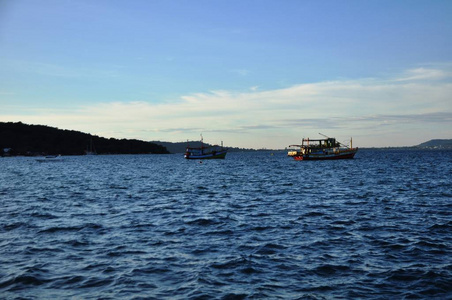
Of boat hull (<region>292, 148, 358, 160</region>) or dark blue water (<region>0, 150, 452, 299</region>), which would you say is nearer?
dark blue water (<region>0, 150, 452, 299</region>)

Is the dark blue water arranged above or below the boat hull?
below

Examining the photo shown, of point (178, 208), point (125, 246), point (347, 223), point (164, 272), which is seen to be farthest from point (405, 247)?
point (178, 208)

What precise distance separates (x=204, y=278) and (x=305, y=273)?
121 inches

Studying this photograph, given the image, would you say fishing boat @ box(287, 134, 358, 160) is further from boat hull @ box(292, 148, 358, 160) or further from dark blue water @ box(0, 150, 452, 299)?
dark blue water @ box(0, 150, 452, 299)

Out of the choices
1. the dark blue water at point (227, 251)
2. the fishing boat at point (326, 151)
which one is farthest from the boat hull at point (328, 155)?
the dark blue water at point (227, 251)

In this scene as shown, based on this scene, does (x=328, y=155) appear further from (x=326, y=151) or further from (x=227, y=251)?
(x=227, y=251)

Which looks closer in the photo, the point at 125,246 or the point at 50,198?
the point at 125,246

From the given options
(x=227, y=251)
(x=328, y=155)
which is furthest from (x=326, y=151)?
(x=227, y=251)

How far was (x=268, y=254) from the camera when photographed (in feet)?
43.4

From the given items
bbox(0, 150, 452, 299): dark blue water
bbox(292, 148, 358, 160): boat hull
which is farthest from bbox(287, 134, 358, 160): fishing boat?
bbox(0, 150, 452, 299): dark blue water

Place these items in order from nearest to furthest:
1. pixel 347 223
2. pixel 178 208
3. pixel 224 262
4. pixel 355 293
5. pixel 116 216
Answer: pixel 355 293 < pixel 224 262 < pixel 347 223 < pixel 116 216 < pixel 178 208

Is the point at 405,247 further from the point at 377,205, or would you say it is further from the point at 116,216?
the point at 116,216

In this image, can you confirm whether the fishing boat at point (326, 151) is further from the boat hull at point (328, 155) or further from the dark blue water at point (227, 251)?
the dark blue water at point (227, 251)

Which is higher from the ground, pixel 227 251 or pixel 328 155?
pixel 328 155
